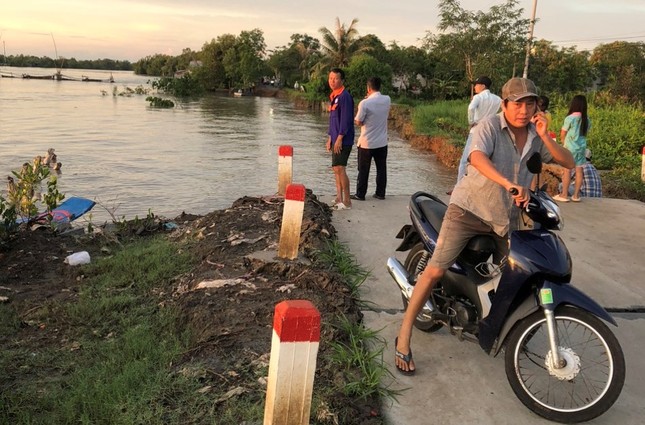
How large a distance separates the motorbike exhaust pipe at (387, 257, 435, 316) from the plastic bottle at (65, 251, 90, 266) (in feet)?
13.5

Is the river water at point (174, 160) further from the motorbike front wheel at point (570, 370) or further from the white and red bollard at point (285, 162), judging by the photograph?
the motorbike front wheel at point (570, 370)

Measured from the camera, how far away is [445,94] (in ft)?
133

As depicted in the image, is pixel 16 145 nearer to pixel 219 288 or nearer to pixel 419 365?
pixel 219 288

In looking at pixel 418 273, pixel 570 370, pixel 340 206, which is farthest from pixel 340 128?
pixel 570 370

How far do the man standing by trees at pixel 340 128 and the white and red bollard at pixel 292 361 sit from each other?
16.9ft

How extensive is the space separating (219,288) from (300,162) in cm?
1326

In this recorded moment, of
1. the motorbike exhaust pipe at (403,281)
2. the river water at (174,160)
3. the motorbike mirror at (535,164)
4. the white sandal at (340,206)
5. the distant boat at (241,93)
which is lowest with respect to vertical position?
the river water at (174,160)

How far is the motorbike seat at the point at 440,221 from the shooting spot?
10.8 feet

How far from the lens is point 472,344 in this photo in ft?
12.6

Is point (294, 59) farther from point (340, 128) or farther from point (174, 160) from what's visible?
point (340, 128)

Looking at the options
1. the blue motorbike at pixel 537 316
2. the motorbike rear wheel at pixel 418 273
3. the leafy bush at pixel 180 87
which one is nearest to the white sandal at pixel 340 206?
the motorbike rear wheel at pixel 418 273

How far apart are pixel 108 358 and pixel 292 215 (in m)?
1.93

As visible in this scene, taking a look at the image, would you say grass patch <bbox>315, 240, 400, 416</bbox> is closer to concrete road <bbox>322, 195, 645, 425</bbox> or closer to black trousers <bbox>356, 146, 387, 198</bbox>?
concrete road <bbox>322, 195, 645, 425</bbox>

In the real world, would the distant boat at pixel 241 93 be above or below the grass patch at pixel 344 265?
above
